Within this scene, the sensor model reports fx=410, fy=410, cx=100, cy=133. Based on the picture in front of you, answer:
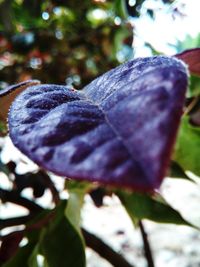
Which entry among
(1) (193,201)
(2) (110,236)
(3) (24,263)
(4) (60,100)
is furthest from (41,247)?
(1) (193,201)

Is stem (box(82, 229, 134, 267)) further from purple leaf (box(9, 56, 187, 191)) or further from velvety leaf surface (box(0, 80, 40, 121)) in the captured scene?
purple leaf (box(9, 56, 187, 191))

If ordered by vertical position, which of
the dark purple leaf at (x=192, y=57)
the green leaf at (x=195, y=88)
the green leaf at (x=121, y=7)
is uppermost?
the dark purple leaf at (x=192, y=57)

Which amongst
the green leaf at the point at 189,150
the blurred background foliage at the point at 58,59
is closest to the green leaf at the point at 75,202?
the blurred background foliage at the point at 58,59

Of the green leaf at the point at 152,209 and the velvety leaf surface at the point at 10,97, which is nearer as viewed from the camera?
the velvety leaf surface at the point at 10,97

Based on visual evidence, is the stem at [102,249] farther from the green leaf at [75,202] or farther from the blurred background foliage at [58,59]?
the green leaf at [75,202]

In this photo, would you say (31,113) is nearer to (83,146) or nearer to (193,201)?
(83,146)
